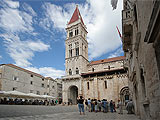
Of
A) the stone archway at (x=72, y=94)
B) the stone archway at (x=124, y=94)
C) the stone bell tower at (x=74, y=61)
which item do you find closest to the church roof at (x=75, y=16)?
the stone bell tower at (x=74, y=61)

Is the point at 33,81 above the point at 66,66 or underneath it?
underneath

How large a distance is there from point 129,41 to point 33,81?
3341cm

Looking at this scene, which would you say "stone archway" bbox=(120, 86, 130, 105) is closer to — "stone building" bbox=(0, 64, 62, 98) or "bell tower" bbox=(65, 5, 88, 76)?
"bell tower" bbox=(65, 5, 88, 76)

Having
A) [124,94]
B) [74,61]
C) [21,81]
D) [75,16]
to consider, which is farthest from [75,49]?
[124,94]

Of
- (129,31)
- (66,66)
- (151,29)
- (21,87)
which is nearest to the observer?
(151,29)

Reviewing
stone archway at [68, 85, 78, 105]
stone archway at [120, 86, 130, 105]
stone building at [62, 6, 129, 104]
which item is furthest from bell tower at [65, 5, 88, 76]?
stone archway at [120, 86, 130, 105]

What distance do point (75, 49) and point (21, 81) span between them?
1681 centimetres

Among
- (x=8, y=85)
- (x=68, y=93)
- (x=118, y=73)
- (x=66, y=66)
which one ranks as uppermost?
(x=66, y=66)

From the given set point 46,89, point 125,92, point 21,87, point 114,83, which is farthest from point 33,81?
point 125,92

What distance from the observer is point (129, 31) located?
841 cm

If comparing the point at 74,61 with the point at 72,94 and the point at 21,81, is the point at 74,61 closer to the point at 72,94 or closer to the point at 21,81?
the point at 72,94

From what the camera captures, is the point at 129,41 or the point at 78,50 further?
the point at 78,50

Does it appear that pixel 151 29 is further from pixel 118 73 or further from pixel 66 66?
pixel 66 66

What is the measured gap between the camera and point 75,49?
123ft
